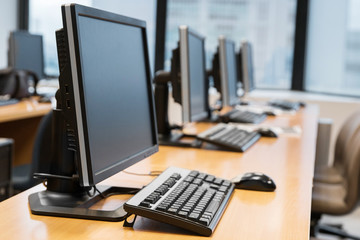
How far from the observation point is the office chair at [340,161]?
2.58 meters

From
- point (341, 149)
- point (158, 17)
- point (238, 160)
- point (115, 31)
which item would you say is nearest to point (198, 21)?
point (158, 17)

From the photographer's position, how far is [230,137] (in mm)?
2010

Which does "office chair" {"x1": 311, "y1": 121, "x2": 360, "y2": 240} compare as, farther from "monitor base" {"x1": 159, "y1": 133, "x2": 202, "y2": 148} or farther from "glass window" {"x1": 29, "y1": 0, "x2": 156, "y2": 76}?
"glass window" {"x1": 29, "y1": 0, "x2": 156, "y2": 76}

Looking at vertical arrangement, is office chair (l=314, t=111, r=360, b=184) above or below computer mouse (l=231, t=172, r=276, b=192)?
below

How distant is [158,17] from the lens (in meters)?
4.86

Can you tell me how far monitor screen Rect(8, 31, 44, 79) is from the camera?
3506 mm

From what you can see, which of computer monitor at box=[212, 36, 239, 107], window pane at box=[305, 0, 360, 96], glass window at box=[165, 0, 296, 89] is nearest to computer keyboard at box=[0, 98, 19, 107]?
computer monitor at box=[212, 36, 239, 107]

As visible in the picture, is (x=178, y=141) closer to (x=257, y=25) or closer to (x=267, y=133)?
(x=267, y=133)

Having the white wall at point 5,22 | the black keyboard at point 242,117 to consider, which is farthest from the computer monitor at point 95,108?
the white wall at point 5,22

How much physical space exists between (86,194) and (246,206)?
0.39m

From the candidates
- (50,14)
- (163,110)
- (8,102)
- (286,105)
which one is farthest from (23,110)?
(50,14)

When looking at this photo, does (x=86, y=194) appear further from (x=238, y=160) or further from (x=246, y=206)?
(x=238, y=160)

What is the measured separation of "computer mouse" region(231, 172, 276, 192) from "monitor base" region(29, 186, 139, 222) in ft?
1.16

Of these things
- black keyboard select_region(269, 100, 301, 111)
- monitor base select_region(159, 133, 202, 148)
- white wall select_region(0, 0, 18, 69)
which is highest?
white wall select_region(0, 0, 18, 69)
